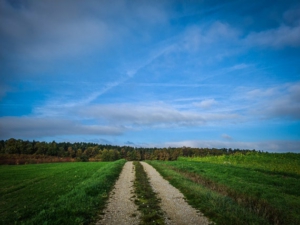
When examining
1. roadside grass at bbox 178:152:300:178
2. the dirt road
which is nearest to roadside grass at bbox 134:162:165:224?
the dirt road

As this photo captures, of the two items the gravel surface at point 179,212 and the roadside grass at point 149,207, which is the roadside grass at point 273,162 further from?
the roadside grass at point 149,207

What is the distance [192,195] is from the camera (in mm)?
14047

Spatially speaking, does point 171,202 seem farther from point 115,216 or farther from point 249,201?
point 249,201

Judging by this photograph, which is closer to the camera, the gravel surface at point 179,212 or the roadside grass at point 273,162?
the gravel surface at point 179,212

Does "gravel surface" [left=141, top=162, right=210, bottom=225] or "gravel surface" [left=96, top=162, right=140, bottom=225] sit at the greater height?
"gravel surface" [left=141, top=162, right=210, bottom=225]

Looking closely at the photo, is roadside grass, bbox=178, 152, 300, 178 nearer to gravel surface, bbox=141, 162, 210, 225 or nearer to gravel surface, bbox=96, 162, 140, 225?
gravel surface, bbox=141, 162, 210, 225

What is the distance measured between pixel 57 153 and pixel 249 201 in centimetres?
14493

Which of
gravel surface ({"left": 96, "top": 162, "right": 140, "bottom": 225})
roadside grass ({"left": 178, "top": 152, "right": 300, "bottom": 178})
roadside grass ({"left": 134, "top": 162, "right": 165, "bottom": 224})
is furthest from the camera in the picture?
roadside grass ({"left": 178, "top": 152, "right": 300, "bottom": 178})

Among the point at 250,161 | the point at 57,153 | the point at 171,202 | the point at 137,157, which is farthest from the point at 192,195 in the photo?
the point at 57,153

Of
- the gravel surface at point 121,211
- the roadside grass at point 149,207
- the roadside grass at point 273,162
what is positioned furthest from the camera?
the roadside grass at point 273,162

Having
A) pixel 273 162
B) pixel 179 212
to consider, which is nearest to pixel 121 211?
pixel 179 212

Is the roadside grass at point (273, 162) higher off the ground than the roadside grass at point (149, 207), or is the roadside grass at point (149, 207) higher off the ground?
the roadside grass at point (273, 162)

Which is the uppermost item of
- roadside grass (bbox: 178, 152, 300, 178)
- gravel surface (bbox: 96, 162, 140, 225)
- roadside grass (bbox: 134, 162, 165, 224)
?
roadside grass (bbox: 178, 152, 300, 178)

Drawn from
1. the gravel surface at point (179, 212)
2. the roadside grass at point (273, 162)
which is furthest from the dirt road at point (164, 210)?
the roadside grass at point (273, 162)
